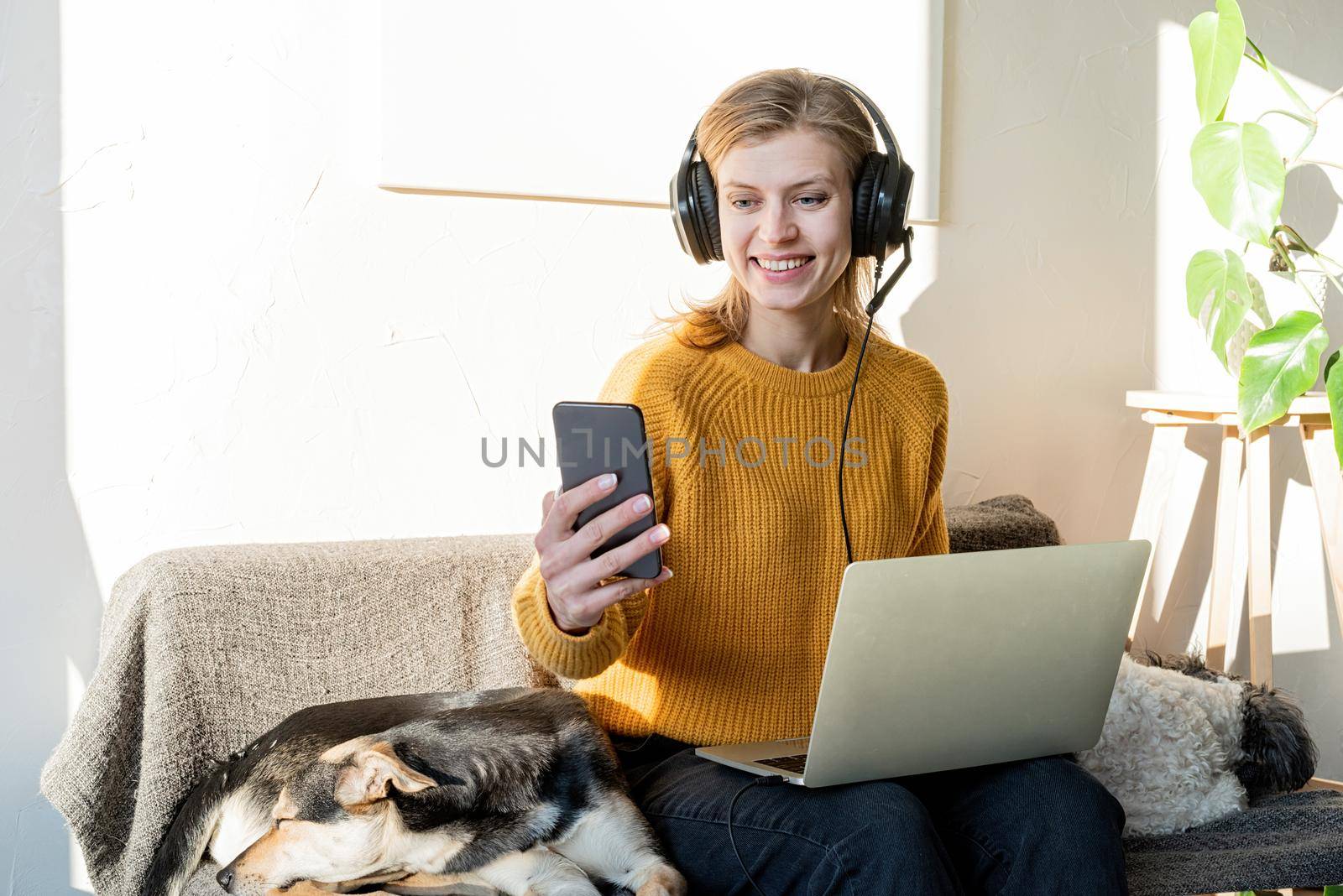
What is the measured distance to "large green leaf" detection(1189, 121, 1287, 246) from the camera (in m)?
1.70

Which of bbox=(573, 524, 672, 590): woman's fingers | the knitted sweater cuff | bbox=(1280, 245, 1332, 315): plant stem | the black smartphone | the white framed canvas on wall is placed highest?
the white framed canvas on wall

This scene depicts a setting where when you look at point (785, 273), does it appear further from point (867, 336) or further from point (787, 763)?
point (787, 763)

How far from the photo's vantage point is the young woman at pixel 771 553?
1.05m

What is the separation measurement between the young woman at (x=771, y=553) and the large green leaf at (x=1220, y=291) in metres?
0.65

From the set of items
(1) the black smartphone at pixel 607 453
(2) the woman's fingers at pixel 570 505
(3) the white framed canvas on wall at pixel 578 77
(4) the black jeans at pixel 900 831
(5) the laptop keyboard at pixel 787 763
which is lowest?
(4) the black jeans at pixel 900 831

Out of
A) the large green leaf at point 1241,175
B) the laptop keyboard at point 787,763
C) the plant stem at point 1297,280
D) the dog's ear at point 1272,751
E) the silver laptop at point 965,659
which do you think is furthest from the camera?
the plant stem at point 1297,280

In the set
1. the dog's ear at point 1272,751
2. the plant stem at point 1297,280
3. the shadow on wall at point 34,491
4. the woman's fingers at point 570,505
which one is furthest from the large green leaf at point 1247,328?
the shadow on wall at point 34,491

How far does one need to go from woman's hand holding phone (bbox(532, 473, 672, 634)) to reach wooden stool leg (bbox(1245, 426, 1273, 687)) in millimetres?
1343

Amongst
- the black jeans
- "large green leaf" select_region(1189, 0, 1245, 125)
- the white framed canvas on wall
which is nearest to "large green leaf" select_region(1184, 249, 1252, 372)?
"large green leaf" select_region(1189, 0, 1245, 125)

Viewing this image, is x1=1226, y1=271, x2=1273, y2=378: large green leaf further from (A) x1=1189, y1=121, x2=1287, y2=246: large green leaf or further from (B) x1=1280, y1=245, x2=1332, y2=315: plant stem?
(A) x1=1189, y1=121, x2=1287, y2=246: large green leaf

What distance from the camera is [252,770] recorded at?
113 centimetres

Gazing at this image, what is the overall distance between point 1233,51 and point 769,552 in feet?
3.58

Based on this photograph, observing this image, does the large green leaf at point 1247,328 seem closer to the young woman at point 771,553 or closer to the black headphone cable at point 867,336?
the young woman at point 771,553

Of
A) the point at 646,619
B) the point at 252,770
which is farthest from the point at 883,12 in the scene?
the point at 252,770
